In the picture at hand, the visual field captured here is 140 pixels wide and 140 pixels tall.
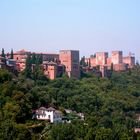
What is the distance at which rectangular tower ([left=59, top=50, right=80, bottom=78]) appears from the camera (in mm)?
55406

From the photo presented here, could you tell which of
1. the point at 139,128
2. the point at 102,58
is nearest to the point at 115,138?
the point at 139,128

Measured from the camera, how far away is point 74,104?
41.4m

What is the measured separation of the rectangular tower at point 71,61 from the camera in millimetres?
55406

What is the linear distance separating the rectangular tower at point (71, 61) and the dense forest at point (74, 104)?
1.34m

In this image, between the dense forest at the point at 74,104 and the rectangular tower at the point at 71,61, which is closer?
the dense forest at the point at 74,104

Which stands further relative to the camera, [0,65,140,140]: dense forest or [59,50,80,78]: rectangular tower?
[59,50,80,78]: rectangular tower

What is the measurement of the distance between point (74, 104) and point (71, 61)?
15649 mm

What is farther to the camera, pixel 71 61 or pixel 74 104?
pixel 71 61

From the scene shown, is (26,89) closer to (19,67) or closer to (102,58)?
(19,67)

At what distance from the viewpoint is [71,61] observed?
56562 millimetres

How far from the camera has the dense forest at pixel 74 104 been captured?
93.4 feet

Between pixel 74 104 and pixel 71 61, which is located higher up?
pixel 71 61

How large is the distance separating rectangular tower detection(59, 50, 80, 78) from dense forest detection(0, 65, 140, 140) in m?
1.34

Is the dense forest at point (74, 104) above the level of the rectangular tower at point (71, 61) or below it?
below
